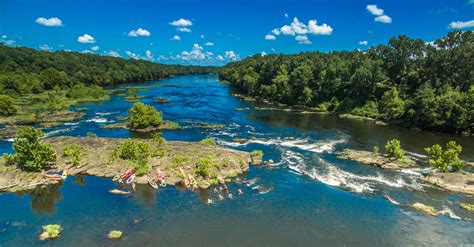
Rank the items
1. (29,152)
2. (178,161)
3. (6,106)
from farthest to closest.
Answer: (6,106), (178,161), (29,152)

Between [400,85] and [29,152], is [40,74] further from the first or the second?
[400,85]

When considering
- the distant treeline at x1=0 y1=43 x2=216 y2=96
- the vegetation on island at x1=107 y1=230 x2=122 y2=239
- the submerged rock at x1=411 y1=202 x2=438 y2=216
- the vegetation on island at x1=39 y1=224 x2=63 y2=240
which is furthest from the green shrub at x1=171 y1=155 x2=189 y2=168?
the distant treeline at x1=0 y1=43 x2=216 y2=96

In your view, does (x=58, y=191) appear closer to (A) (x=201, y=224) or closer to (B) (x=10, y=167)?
(B) (x=10, y=167)

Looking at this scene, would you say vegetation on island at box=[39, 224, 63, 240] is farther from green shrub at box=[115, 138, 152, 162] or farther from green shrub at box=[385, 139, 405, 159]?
green shrub at box=[385, 139, 405, 159]

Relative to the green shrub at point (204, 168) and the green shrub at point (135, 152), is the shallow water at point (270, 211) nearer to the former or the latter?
the green shrub at point (204, 168)

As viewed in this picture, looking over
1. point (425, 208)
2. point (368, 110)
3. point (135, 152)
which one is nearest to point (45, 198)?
point (135, 152)

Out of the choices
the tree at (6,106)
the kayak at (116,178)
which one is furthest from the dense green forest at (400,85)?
the tree at (6,106)

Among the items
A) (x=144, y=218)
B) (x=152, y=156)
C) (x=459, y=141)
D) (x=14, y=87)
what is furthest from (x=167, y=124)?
(x=14, y=87)
